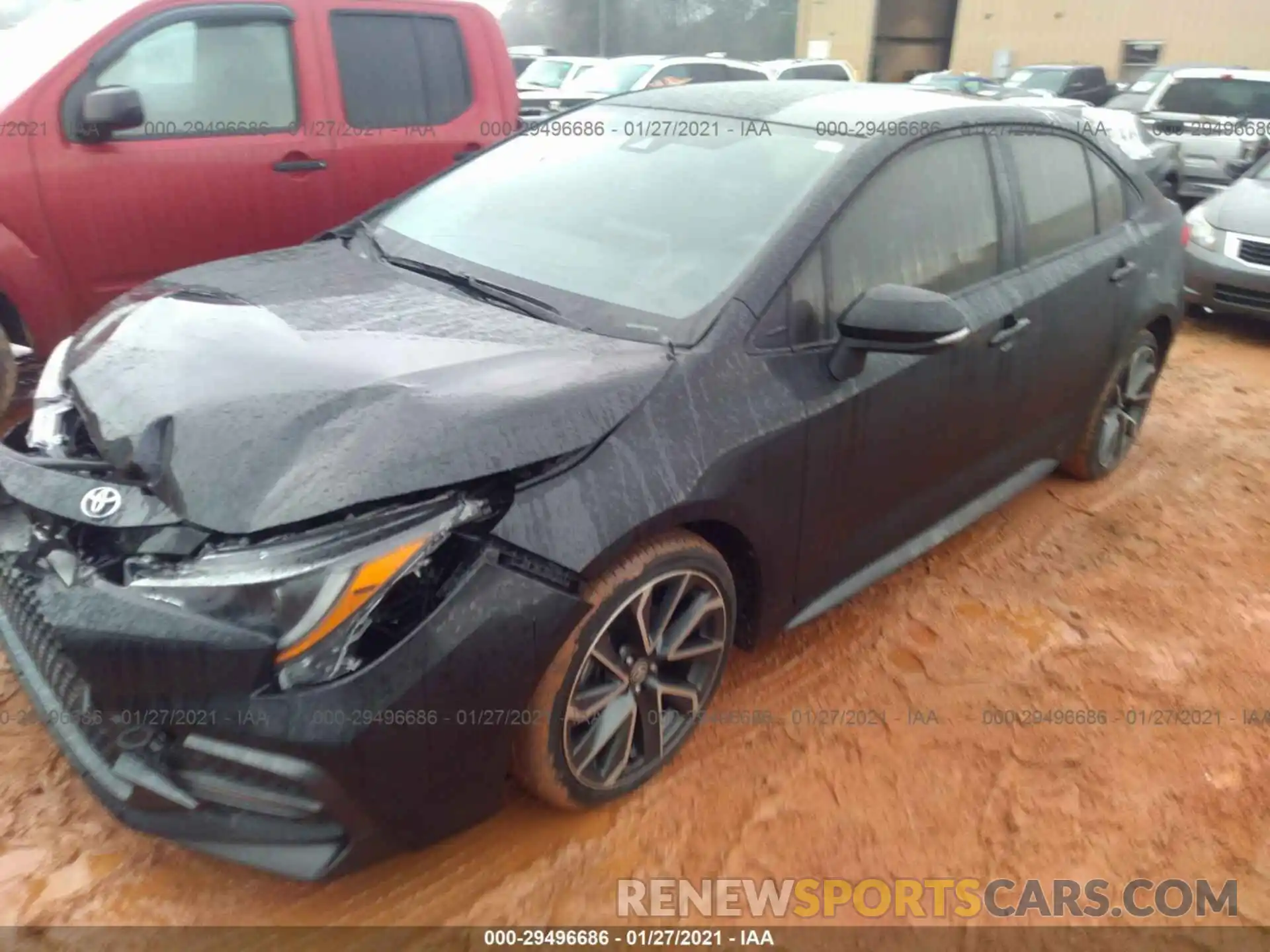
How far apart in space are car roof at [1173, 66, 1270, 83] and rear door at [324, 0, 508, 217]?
1053 cm

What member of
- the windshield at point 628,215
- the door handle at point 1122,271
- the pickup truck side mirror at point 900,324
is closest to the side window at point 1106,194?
the door handle at point 1122,271

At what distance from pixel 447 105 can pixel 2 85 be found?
2.03m

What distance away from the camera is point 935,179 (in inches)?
115

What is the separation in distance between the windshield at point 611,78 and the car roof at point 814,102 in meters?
10.2

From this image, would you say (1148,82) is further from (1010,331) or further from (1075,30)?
(1010,331)

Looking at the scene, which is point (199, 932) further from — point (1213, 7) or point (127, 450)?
point (1213, 7)

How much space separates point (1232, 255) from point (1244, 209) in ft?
1.33

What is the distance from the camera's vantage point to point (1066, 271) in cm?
343

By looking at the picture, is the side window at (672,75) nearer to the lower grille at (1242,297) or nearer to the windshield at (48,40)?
the lower grille at (1242,297)

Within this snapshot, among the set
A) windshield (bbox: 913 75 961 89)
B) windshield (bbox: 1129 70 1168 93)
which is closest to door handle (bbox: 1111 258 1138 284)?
windshield (bbox: 1129 70 1168 93)

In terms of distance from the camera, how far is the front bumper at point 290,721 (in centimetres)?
176

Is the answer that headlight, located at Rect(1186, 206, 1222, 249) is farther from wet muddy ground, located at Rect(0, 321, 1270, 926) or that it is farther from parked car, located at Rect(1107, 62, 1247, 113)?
parked car, located at Rect(1107, 62, 1247, 113)

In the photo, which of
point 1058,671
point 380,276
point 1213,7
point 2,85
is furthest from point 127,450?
point 1213,7

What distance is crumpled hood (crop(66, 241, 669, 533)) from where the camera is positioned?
6.02ft
